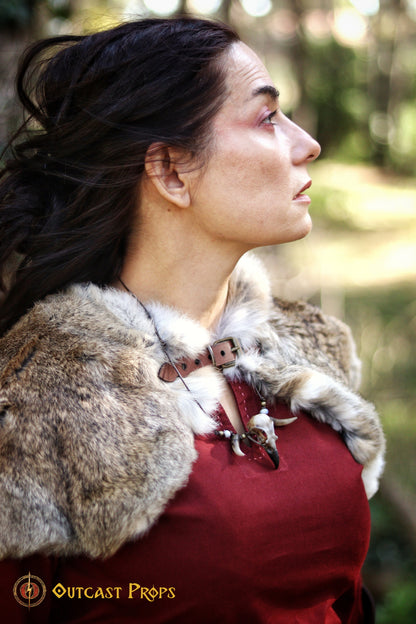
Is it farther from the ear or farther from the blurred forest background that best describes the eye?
the blurred forest background

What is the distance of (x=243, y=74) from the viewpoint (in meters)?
1.80

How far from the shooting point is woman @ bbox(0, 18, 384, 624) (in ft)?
4.90

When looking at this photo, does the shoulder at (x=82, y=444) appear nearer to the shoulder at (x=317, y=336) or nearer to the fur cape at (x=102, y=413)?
the fur cape at (x=102, y=413)

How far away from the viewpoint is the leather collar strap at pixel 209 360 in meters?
1.74

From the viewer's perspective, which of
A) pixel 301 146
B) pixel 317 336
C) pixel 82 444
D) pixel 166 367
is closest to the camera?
pixel 82 444

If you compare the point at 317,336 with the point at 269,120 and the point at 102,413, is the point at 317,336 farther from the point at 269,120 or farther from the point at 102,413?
the point at 102,413

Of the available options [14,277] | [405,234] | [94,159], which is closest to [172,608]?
[14,277]

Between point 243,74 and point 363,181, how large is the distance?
12232 millimetres

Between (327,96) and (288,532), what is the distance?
49.5 ft

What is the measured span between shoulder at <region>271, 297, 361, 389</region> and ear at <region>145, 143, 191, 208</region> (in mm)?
554

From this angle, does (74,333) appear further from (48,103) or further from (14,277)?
(48,103)

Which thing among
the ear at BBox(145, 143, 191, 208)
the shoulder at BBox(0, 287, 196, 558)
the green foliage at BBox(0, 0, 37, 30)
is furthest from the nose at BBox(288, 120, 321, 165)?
the green foliage at BBox(0, 0, 37, 30)

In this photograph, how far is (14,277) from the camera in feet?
6.40

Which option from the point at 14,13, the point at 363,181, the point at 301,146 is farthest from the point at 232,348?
the point at 363,181
